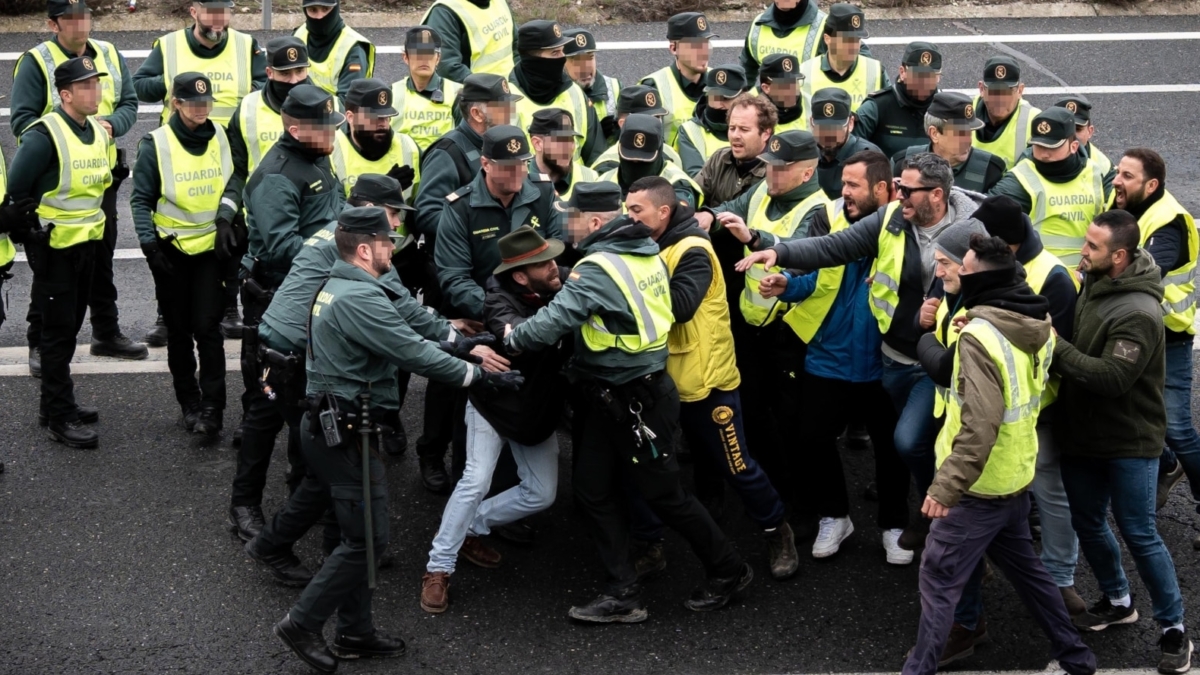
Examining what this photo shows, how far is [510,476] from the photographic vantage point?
7211mm

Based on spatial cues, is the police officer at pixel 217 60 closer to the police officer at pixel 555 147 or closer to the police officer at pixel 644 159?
the police officer at pixel 555 147

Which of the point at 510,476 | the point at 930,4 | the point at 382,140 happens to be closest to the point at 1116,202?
the point at 510,476

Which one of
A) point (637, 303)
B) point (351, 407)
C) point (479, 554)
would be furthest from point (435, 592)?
point (637, 303)

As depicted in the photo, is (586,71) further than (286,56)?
Yes

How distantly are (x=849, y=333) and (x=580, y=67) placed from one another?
3.06 meters

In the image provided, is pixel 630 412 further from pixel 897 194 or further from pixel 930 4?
pixel 930 4

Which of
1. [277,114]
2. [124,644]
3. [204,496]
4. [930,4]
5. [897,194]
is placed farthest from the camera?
[930,4]

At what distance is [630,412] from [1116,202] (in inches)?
109

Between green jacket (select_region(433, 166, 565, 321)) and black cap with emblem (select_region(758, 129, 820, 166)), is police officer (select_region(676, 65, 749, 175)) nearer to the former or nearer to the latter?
black cap with emblem (select_region(758, 129, 820, 166))

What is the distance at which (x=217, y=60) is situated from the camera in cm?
945

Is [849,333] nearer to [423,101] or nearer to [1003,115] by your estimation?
[1003,115]

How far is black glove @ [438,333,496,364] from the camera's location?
6.48m

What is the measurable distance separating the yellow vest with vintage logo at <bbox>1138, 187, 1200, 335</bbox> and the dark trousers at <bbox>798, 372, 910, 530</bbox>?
1.45 m

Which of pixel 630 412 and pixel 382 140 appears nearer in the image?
pixel 630 412
